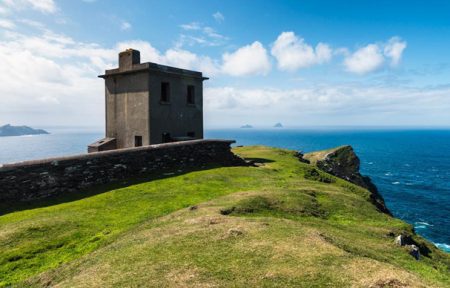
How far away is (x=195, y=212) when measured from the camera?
13.2 metres

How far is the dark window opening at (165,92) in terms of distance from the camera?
29406mm

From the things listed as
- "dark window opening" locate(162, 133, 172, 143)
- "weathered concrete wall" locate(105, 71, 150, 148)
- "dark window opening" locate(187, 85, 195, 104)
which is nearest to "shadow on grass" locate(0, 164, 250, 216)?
"dark window opening" locate(162, 133, 172, 143)

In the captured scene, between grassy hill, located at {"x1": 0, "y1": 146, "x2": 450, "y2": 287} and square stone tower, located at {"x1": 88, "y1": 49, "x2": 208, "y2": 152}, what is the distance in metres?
10.4

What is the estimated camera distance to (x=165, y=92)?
29609mm

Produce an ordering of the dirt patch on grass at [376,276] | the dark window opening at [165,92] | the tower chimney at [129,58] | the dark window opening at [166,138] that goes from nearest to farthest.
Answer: the dirt patch on grass at [376,276]
the tower chimney at [129,58]
the dark window opening at [166,138]
the dark window opening at [165,92]

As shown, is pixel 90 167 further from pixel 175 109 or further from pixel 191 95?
pixel 191 95

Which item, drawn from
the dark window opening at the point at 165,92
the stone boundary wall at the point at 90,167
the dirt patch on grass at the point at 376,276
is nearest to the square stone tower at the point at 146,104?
the dark window opening at the point at 165,92

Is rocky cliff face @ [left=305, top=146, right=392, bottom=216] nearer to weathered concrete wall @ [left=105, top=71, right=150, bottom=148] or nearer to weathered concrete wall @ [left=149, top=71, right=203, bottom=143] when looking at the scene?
weathered concrete wall @ [left=149, top=71, right=203, bottom=143]

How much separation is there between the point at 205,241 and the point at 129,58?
931 inches

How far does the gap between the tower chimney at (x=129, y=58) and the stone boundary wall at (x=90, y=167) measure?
399 inches

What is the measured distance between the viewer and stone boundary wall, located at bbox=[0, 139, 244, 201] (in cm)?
1558

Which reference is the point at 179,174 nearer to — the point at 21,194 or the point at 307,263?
the point at 21,194

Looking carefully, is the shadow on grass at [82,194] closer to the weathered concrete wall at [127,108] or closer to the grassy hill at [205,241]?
the grassy hill at [205,241]

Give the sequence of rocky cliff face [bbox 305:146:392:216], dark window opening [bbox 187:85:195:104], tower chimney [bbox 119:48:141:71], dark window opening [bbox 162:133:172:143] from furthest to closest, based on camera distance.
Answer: rocky cliff face [bbox 305:146:392:216] → dark window opening [bbox 187:85:195:104] → dark window opening [bbox 162:133:172:143] → tower chimney [bbox 119:48:141:71]
